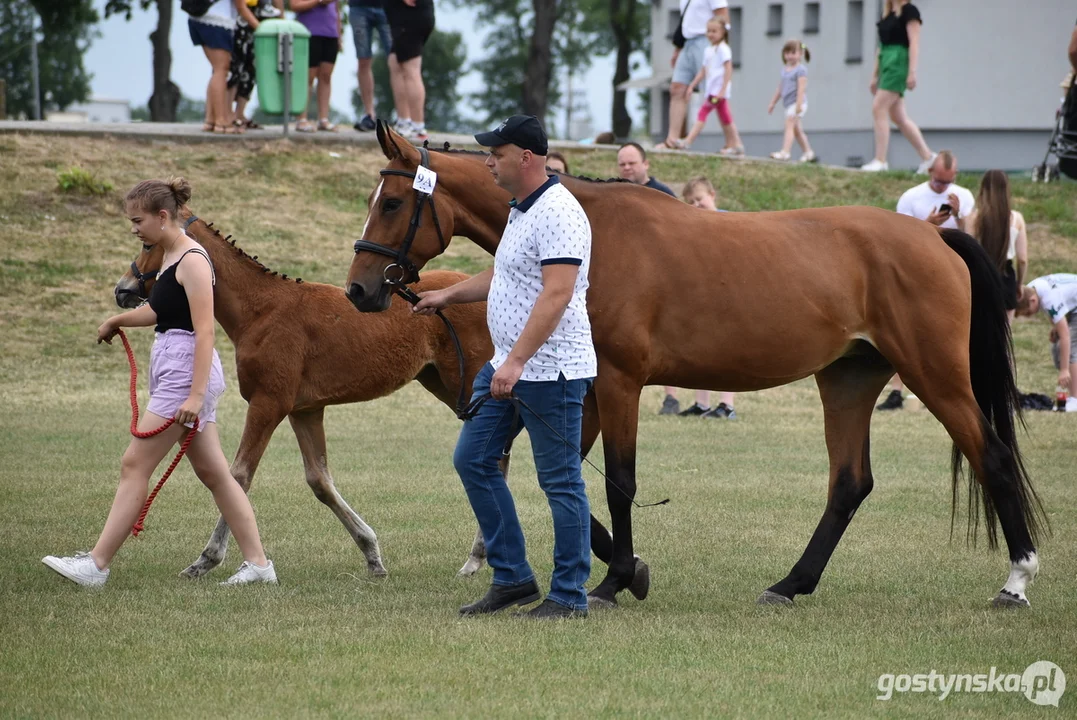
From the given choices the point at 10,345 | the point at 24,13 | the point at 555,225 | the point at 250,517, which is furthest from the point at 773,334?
the point at 24,13

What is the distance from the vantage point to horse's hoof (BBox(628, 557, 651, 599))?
21.8 feet

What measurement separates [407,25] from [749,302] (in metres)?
12.1

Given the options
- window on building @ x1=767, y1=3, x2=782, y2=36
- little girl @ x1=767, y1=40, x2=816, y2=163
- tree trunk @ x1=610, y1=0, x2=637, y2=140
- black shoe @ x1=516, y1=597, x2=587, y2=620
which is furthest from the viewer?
tree trunk @ x1=610, y1=0, x2=637, y2=140

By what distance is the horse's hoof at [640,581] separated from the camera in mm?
6656

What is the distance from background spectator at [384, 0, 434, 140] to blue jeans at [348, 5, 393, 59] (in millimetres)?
325

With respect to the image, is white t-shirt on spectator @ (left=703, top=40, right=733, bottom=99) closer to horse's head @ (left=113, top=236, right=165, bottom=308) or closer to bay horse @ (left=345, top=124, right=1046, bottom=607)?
bay horse @ (left=345, top=124, right=1046, bottom=607)

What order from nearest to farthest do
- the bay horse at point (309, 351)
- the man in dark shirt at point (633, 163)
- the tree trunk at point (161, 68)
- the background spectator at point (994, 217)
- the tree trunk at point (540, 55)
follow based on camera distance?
the bay horse at point (309, 351) < the man in dark shirt at point (633, 163) < the background spectator at point (994, 217) < the tree trunk at point (161, 68) < the tree trunk at point (540, 55)

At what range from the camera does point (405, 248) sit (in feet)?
21.5

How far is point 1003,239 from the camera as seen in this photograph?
11.9 meters

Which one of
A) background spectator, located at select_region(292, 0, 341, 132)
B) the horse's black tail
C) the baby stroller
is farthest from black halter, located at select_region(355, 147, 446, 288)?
the baby stroller

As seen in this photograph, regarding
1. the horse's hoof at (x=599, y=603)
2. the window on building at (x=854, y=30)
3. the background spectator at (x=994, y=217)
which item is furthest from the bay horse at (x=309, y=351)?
the window on building at (x=854, y=30)

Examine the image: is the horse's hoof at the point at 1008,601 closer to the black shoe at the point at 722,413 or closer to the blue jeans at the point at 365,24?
the black shoe at the point at 722,413

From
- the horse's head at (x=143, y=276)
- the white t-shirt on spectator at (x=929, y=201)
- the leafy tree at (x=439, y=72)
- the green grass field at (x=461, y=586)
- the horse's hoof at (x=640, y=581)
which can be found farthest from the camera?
the leafy tree at (x=439, y=72)

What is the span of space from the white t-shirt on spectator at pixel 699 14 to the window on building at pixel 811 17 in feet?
68.3
